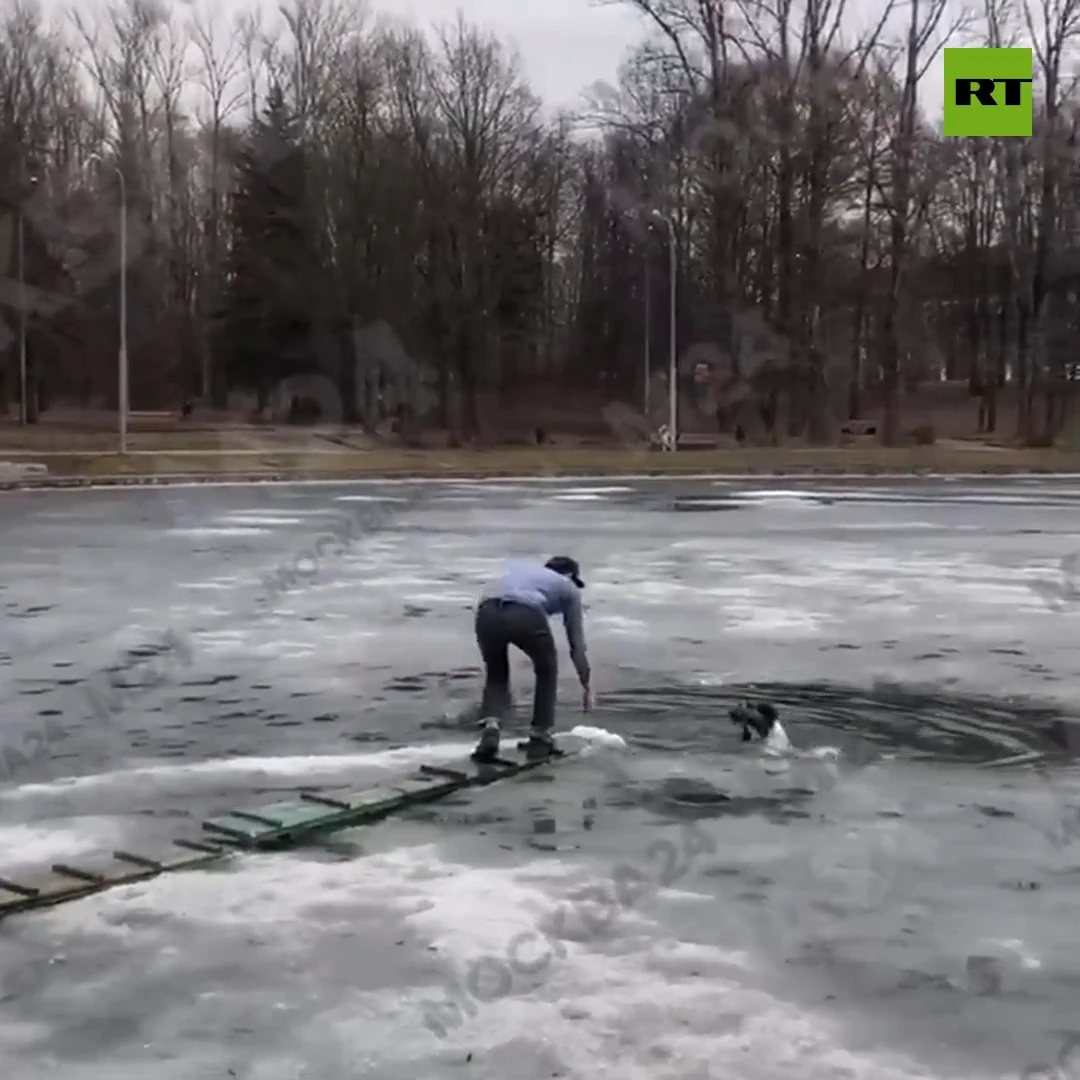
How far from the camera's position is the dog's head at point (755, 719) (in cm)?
1037

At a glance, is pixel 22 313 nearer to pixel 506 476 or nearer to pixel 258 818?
pixel 506 476

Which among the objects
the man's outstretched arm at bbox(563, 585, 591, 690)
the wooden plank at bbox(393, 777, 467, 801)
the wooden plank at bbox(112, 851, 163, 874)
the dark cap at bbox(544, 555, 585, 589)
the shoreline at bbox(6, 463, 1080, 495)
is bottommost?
the shoreline at bbox(6, 463, 1080, 495)

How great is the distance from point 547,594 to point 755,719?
167 centimetres

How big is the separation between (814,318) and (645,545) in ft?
128

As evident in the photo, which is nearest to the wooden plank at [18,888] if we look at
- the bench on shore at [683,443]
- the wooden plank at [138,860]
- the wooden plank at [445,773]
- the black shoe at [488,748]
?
the wooden plank at [138,860]

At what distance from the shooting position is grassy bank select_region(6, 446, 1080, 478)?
48.0m

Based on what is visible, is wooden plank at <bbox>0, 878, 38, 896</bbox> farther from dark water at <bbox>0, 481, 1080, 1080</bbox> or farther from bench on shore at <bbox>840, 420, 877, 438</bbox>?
bench on shore at <bbox>840, 420, 877, 438</bbox>

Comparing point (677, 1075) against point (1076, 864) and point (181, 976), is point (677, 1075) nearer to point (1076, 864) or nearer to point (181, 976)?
point (181, 976)

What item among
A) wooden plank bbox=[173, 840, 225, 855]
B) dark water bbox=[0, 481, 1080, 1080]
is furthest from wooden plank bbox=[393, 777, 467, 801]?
wooden plank bbox=[173, 840, 225, 855]

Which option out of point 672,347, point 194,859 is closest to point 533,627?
point 194,859

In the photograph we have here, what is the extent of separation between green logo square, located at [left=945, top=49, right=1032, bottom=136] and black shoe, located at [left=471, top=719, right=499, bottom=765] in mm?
33491

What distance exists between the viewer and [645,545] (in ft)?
80.1

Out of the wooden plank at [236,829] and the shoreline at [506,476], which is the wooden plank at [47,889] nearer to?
the wooden plank at [236,829]

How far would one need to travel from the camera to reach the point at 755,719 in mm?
10359
